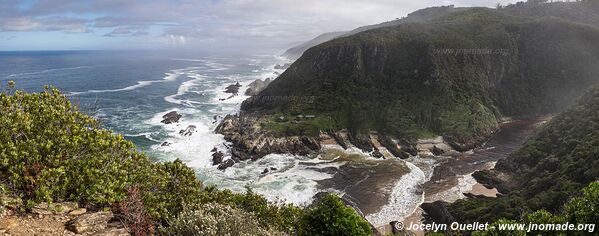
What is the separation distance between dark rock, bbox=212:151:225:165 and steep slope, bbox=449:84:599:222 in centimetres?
3794

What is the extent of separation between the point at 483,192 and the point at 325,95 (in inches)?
1903

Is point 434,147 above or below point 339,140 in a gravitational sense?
below

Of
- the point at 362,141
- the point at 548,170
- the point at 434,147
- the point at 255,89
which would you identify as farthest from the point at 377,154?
the point at 255,89

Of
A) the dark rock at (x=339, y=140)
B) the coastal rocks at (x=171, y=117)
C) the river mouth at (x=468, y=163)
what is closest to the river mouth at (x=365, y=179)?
the dark rock at (x=339, y=140)

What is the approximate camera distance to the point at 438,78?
A: 3750 inches

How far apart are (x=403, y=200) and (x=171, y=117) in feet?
198

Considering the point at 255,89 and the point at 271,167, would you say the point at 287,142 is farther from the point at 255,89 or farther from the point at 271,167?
the point at 255,89

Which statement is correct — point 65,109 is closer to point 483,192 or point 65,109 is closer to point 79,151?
point 79,151

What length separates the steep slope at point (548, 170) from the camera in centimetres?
4094

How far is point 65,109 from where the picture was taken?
14.6 m

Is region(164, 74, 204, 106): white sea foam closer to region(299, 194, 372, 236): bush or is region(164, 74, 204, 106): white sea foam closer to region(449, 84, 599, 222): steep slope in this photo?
region(449, 84, 599, 222): steep slope

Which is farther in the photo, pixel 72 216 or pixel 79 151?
pixel 79 151

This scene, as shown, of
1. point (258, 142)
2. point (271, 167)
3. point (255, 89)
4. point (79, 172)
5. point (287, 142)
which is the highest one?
point (79, 172)

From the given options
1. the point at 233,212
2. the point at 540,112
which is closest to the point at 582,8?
the point at 540,112
